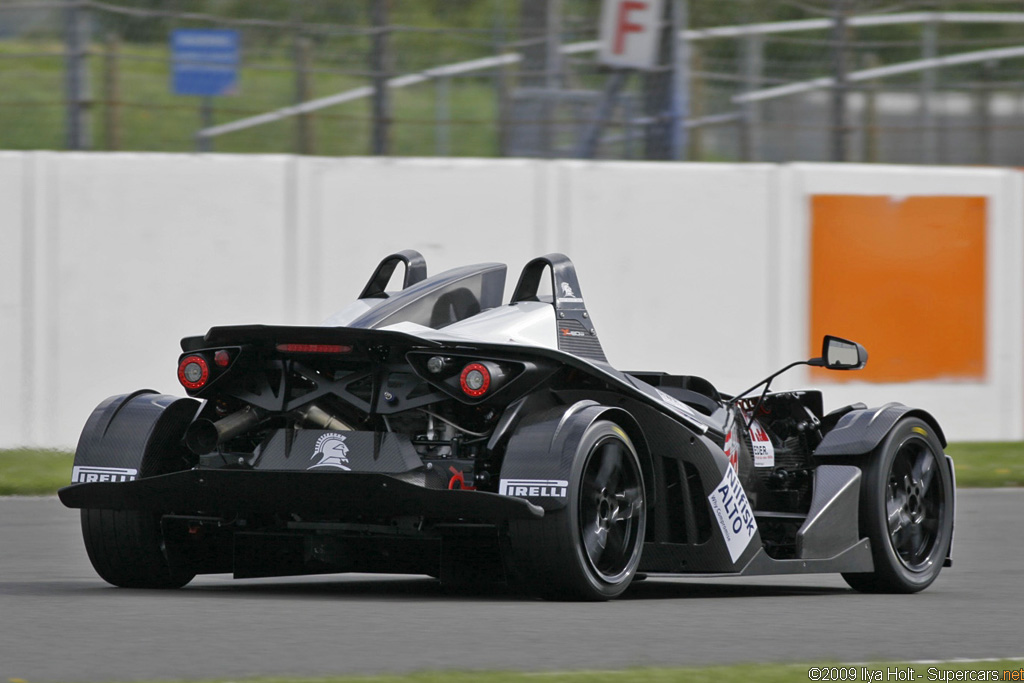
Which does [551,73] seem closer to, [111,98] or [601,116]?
[601,116]

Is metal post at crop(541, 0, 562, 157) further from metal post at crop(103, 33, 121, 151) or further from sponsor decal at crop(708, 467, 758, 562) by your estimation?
sponsor decal at crop(708, 467, 758, 562)

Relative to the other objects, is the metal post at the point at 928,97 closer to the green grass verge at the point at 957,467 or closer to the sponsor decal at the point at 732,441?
the green grass verge at the point at 957,467

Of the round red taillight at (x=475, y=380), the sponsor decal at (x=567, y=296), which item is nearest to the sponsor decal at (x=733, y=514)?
the sponsor decal at (x=567, y=296)

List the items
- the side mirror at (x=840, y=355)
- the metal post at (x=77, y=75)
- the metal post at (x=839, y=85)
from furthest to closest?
the metal post at (x=839, y=85), the metal post at (x=77, y=75), the side mirror at (x=840, y=355)

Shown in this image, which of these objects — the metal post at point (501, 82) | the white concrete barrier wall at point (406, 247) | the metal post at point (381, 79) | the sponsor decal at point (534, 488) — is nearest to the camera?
the sponsor decal at point (534, 488)

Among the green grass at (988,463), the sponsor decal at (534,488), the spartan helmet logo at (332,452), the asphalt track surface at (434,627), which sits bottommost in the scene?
the green grass at (988,463)

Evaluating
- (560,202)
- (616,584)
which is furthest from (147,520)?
(560,202)

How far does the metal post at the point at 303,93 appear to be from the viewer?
49.2 ft

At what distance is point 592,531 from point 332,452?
994 millimetres

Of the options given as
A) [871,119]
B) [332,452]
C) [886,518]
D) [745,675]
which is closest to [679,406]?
[886,518]

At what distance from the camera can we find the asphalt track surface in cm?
533

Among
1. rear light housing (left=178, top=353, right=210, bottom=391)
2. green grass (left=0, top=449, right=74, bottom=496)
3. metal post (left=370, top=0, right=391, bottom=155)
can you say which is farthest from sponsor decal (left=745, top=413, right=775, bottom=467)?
metal post (left=370, top=0, right=391, bottom=155)

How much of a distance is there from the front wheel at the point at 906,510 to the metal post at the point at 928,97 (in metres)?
8.57

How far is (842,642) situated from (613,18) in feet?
35.4
